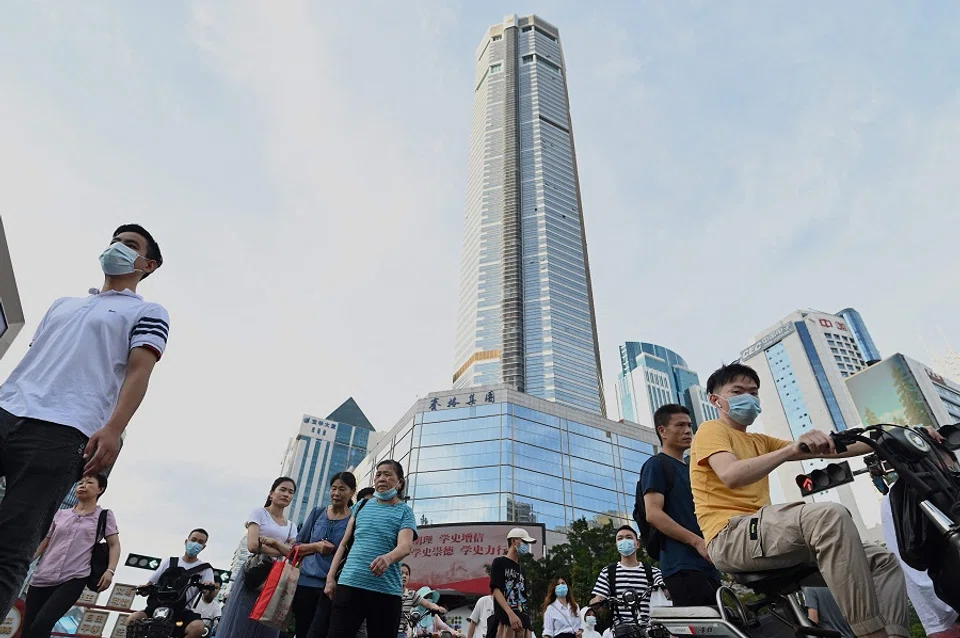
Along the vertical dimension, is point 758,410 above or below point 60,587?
above

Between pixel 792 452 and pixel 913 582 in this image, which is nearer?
pixel 792 452

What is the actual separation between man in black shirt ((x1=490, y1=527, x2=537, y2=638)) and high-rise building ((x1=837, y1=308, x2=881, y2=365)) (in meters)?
112

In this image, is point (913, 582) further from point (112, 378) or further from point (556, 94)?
point (556, 94)

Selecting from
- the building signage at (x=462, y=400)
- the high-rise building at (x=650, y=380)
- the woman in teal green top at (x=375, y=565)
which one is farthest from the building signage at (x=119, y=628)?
the high-rise building at (x=650, y=380)

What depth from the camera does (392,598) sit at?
11.2 feet

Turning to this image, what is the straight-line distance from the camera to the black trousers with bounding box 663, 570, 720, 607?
2584 mm

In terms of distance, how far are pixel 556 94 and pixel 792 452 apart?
4034 inches

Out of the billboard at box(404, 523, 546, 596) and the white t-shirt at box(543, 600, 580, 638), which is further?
the billboard at box(404, 523, 546, 596)

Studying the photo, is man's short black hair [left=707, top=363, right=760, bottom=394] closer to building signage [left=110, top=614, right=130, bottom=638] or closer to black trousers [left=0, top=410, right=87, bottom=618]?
black trousers [left=0, top=410, right=87, bottom=618]

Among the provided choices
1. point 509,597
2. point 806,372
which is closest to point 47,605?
point 509,597

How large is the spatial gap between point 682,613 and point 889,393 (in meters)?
82.2

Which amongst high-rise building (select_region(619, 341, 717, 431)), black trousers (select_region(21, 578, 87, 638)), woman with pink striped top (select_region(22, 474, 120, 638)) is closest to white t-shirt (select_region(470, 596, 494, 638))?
woman with pink striped top (select_region(22, 474, 120, 638))

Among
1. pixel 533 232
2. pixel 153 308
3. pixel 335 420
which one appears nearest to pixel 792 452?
pixel 153 308

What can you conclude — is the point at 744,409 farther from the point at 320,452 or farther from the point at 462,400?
the point at 320,452
